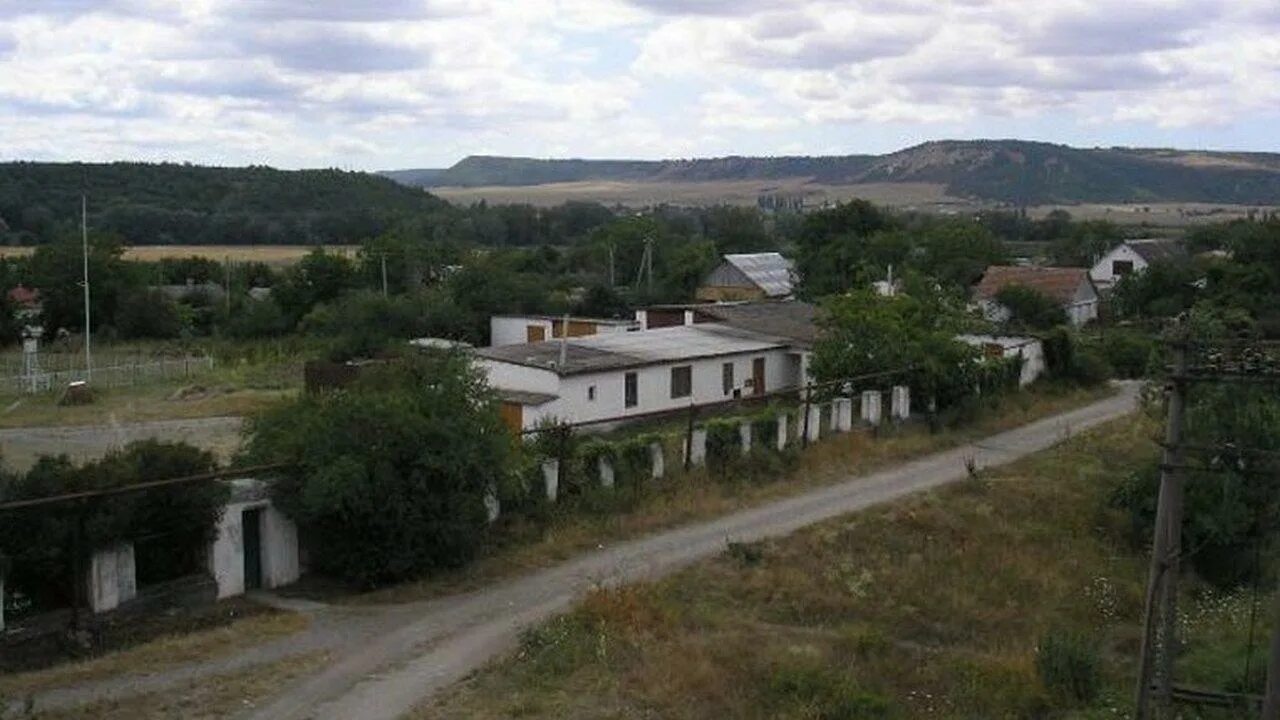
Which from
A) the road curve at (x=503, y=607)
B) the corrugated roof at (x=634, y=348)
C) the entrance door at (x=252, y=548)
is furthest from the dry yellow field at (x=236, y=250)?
the entrance door at (x=252, y=548)

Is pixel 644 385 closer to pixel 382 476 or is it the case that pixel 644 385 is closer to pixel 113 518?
pixel 382 476

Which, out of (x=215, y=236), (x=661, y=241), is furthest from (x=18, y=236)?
(x=661, y=241)

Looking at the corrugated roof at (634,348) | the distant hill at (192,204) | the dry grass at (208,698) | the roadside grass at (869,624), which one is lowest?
the roadside grass at (869,624)

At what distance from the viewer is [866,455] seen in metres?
26.6

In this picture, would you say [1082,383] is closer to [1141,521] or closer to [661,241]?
[1141,521]

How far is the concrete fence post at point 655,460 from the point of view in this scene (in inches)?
886

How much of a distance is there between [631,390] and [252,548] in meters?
15.1

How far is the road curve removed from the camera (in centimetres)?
1328

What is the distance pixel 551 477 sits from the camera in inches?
805

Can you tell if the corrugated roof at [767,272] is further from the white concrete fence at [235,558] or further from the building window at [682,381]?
the white concrete fence at [235,558]

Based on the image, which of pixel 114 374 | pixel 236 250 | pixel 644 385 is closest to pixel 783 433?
pixel 644 385

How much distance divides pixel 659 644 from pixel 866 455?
12182 millimetres

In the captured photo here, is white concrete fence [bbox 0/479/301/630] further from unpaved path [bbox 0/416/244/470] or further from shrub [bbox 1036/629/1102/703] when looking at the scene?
unpaved path [bbox 0/416/244/470]

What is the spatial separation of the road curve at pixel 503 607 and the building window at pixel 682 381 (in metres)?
7.16
